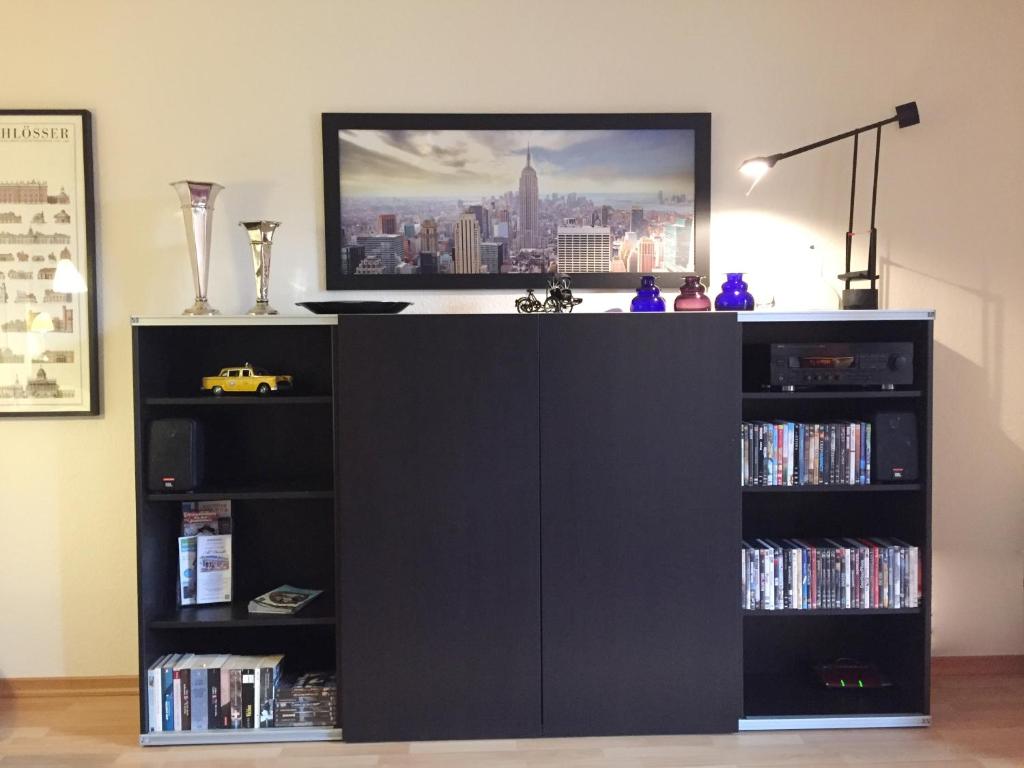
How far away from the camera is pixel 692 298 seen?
9.43ft

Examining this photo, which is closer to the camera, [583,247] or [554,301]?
[554,301]

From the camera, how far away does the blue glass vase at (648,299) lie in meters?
2.89

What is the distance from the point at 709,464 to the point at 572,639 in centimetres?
70

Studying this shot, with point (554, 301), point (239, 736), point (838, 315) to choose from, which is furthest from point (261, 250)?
point (838, 315)

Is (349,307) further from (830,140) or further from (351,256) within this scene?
(830,140)

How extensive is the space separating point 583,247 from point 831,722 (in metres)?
1.81

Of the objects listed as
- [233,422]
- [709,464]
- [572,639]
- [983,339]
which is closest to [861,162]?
[983,339]

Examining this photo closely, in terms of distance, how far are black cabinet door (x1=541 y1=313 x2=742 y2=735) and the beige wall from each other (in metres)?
0.53

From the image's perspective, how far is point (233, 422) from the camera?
3.08 meters

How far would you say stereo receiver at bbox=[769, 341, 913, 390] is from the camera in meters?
2.75

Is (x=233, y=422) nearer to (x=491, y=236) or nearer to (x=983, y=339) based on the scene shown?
(x=491, y=236)

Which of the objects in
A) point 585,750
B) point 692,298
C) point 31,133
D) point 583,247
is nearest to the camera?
point 585,750

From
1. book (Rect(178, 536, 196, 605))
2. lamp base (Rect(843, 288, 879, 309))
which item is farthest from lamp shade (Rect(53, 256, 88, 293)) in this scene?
lamp base (Rect(843, 288, 879, 309))

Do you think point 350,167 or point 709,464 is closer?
point 709,464
